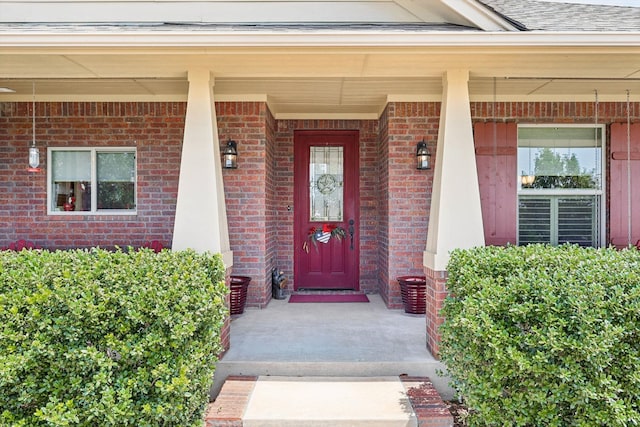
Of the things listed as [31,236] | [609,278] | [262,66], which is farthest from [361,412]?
[31,236]

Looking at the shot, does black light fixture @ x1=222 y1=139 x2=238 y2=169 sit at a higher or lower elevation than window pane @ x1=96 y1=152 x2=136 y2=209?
higher

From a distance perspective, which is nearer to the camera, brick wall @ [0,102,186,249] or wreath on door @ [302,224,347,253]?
brick wall @ [0,102,186,249]

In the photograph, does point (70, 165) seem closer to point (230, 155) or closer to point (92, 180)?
point (92, 180)

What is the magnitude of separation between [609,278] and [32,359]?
3584mm

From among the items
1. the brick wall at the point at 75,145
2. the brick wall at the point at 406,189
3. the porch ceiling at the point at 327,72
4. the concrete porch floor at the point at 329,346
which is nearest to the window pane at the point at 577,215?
the porch ceiling at the point at 327,72

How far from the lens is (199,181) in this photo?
400 centimetres

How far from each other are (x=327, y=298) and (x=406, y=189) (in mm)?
1940

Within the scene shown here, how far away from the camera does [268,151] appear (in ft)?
19.8

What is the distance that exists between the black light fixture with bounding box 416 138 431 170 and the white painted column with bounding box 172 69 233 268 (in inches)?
109

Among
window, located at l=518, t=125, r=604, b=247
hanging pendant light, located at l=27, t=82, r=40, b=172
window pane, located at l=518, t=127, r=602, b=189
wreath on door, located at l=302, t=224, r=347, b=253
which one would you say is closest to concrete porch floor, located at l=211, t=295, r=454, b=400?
wreath on door, located at l=302, t=224, r=347, b=253

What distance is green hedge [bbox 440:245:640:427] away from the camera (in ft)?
8.16

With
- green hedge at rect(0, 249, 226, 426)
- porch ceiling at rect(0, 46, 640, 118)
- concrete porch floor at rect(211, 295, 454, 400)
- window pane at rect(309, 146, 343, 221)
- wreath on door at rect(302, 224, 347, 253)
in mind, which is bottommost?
concrete porch floor at rect(211, 295, 454, 400)

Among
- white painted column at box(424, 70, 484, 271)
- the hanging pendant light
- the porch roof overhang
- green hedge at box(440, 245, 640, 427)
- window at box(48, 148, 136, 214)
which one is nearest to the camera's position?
green hedge at box(440, 245, 640, 427)

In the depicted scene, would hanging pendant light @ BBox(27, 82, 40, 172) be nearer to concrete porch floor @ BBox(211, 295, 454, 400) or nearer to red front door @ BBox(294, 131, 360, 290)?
concrete porch floor @ BBox(211, 295, 454, 400)
